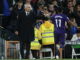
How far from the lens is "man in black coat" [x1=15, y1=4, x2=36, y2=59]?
1296 centimetres

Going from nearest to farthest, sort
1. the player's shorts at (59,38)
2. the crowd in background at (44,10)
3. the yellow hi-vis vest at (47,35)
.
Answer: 1. the yellow hi-vis vest at (47,35)
2. the player's shorts at (59,38)
3. the crowd in background at (44,10)

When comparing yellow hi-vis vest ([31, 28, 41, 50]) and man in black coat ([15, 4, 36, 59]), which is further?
yellow hi-vis vest ([31, 28, 41, 50])

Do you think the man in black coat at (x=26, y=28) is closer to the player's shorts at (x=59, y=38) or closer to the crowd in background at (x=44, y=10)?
the crowd in background at (x=44, y=10)

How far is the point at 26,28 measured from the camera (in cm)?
1302

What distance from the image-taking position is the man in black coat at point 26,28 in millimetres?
12961

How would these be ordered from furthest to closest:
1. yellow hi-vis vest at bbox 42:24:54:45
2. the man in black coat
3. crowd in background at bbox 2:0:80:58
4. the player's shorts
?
crowd in background at bbox 2:0:80:58 < the player's shorts < yellow hi-vis vest at bbox 42:24:54:45 < the man in black coat

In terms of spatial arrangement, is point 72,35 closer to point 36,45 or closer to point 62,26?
point 62,26

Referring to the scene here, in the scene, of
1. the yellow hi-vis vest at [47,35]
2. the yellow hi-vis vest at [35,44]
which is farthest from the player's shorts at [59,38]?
the yellow hi-vis vest at [35,44]

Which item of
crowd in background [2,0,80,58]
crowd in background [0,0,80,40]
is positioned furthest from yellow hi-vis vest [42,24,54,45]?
crowd in background [0,0,80,40]

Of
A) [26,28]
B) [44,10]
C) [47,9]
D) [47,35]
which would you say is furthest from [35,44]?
[47,9]

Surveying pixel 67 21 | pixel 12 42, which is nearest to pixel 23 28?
pixel 12 42

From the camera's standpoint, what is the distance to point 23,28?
13.1m

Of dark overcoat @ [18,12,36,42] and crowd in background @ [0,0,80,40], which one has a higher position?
crowd in background @ [0,0,80,40]

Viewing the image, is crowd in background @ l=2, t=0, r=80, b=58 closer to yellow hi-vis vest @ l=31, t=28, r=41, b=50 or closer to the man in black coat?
the man in black coat
